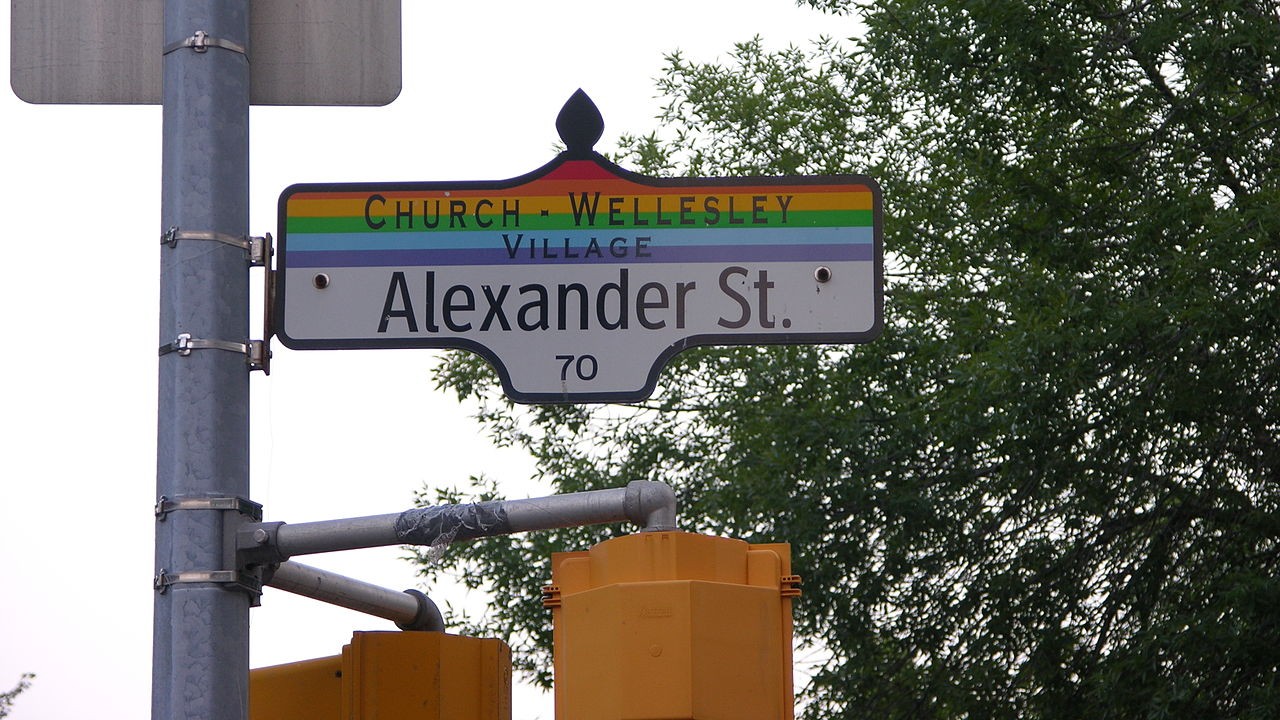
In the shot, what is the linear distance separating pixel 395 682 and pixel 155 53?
1167 millimetres

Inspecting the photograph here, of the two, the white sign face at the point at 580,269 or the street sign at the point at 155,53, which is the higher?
the street sign at the point at 155,53

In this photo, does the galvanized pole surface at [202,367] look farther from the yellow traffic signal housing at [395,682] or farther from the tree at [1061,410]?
the tree at [1061,410]

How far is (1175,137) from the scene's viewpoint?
10.2m

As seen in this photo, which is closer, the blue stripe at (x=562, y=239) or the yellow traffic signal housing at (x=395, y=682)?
the blue stripe at (x=562, y=239)

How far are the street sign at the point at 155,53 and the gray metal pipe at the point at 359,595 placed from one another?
0.74 meters

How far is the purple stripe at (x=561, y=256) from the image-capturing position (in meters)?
2.55

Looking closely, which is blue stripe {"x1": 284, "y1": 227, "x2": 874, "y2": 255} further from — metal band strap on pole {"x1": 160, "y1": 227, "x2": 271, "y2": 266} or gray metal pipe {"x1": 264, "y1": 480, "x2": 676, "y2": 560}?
gray metal pipe {"x1": 264, "y1": 480, "x2": 676, "y2": 560}

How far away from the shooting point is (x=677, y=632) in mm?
2078

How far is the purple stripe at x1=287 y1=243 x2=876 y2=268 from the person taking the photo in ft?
8.36

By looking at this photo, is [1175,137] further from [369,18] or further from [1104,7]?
Result: [369,18]

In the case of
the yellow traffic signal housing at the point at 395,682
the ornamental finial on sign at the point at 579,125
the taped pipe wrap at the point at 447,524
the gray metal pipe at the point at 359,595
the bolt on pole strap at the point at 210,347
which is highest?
the ornamental finial on sign at the point at 579,125

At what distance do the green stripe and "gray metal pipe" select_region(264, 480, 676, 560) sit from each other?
0.46m

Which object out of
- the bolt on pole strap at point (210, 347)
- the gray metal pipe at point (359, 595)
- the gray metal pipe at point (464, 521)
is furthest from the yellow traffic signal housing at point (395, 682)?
the bolt on pole strap at point (210, 347)

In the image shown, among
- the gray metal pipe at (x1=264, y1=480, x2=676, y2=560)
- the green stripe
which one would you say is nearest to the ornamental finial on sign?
the green stripe
